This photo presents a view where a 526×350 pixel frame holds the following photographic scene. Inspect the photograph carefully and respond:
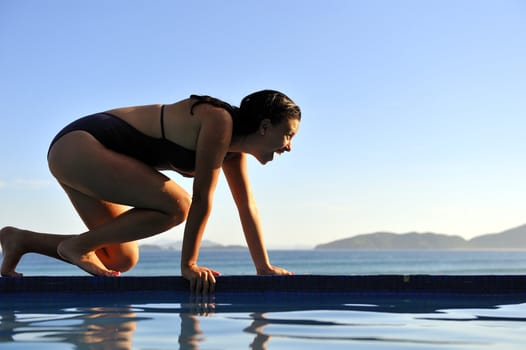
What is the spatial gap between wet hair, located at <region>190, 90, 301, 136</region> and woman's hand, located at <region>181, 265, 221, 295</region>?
2.48 ft

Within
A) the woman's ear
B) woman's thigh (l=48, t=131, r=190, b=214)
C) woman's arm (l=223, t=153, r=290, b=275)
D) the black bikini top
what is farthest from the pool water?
the woman's ear

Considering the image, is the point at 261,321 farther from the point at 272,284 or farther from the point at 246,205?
the point at 246,205

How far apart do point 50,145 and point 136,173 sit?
0.63 metres

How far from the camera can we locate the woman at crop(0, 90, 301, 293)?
11.6 ft

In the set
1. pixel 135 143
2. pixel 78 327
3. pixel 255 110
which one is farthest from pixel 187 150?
pixel 78 327

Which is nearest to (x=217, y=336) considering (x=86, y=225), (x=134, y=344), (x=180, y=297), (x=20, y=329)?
(x=134, y=344)

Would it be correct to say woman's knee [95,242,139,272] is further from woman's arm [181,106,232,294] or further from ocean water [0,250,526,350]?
woman's arm [181,106,232,294]

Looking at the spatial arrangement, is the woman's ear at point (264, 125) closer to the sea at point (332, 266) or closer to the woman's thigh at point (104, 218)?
the woman's thigh at point (104, 218)

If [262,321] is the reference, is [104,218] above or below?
above

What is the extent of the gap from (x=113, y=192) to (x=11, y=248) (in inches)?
30.0

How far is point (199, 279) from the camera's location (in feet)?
11.6

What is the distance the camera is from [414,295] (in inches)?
151

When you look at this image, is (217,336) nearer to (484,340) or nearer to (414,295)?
(484,340)

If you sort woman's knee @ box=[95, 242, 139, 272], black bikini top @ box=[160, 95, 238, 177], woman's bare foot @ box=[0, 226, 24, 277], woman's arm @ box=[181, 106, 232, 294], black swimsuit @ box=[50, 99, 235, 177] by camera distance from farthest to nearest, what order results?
1. woman's knee @ box=[95, 242, 139, 272]
2. woman's bare foot @ box=[0, 226, 24, 277]
3. black swimsuit @ box=[50, 99, 235, 177]
4. black bikini top @ box=[160, 95, 238, 177]
5. woman's arm @ box=[181, 106, 232, 294]
